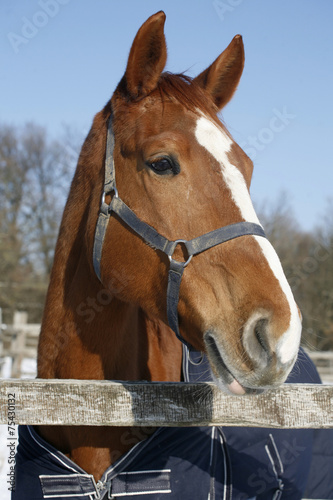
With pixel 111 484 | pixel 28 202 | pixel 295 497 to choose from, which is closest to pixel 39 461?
pixel 111 484

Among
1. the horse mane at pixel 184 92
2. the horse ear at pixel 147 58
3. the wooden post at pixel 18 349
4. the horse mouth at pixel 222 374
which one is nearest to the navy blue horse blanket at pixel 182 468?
the horse mouth at pixel 222 374

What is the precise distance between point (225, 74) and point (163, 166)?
0.90 m

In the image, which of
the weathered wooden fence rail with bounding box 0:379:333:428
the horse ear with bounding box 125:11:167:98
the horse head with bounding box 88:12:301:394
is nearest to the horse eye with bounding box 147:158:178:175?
the horse head with bounding box 88:12:301:394

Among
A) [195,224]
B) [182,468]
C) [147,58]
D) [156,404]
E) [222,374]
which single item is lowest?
[182,468]

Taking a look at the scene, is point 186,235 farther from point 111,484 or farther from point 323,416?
point 111,484

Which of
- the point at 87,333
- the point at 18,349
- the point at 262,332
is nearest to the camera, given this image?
the point at 262,332

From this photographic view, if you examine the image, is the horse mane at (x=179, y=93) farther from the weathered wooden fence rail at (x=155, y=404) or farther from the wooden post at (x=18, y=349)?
the wooden post at (x=18, y=349)

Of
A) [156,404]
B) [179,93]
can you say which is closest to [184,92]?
[179,93]

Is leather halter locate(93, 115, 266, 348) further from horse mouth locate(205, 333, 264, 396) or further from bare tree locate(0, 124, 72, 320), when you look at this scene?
bare tree locate(0, 124, 72, 320)

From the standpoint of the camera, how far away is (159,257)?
74.7 inches

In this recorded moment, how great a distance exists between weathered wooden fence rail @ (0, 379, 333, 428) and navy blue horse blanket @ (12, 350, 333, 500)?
1.01 ft

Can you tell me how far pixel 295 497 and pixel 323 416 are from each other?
4.46 feet

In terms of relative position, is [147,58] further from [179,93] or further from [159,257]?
[159,257]

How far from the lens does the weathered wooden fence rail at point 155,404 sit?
1.83 m
